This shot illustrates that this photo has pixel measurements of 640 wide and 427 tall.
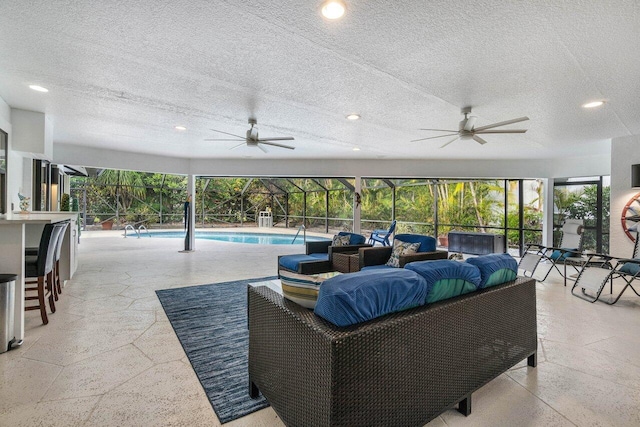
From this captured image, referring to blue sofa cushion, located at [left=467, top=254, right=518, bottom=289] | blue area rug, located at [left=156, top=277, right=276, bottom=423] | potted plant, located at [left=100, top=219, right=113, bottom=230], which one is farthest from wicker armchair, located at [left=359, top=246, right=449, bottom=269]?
potted plant, located at [left=100, top=219, right=113, bottom=230]

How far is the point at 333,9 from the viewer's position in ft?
6.14

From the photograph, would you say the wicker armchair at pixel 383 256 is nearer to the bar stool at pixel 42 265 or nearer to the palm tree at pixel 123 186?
the bar stool at pixel 42 265

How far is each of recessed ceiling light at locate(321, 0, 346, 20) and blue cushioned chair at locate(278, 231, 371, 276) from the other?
8.85 feet

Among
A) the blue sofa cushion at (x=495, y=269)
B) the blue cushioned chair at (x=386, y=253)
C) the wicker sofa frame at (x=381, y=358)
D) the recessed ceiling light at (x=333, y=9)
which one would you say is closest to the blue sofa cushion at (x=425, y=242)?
the blue cushioned chair at (x=386, y=253)

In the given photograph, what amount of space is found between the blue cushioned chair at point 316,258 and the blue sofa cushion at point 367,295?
7.63ft

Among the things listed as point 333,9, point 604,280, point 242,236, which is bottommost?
point 242,236

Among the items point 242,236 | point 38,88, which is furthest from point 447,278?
point 242,236

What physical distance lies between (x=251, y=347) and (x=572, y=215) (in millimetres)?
8016

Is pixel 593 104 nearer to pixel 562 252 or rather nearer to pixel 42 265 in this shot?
pixel 562 252

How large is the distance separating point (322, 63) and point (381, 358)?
2290 millimetres

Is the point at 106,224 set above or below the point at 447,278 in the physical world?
below

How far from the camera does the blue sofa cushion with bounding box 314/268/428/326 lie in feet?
4.51

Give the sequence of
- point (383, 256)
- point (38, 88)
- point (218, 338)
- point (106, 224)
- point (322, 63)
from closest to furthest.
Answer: point (322, 63)
point (218, 338)
point (38, 88)
point (383, 256)
point (106, 224)

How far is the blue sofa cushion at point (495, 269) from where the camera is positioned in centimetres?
200
